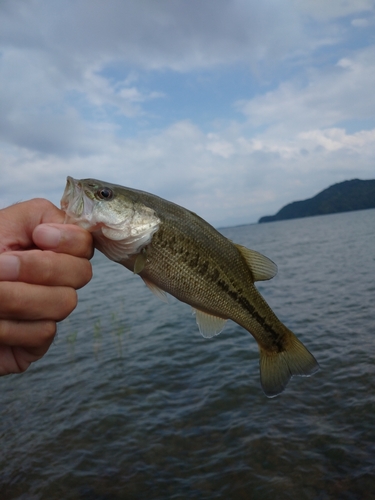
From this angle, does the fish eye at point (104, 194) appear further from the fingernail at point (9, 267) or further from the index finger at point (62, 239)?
the fingernail at point (9, 267)

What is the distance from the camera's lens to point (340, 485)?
593cm

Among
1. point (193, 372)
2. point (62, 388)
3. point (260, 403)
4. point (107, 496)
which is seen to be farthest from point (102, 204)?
point (62, 388)

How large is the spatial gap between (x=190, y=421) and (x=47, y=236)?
701 cm

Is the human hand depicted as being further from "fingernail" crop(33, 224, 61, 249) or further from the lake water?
the lake water

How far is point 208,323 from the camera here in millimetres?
3705

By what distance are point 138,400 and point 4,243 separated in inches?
316

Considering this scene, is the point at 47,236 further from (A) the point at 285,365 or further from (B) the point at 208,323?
(A) the point at 285,365

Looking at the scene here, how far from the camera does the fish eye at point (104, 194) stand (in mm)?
3074

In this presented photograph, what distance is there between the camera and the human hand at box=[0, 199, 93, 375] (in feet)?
7.24

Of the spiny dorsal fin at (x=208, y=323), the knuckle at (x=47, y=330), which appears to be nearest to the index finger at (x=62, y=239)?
the knuckle at (x=47, y=330)

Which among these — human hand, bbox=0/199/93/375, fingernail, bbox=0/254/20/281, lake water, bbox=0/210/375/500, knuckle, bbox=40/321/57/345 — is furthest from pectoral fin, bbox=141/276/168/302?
lake water, bbox=0/210/375/500

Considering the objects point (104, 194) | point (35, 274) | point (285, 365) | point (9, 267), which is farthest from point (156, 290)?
point (285, 365)

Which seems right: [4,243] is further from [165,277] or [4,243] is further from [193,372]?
[193,372]

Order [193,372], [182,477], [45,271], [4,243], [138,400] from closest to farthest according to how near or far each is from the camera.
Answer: [45,271], [4,243], [182,477], [138,400], [193,372]
